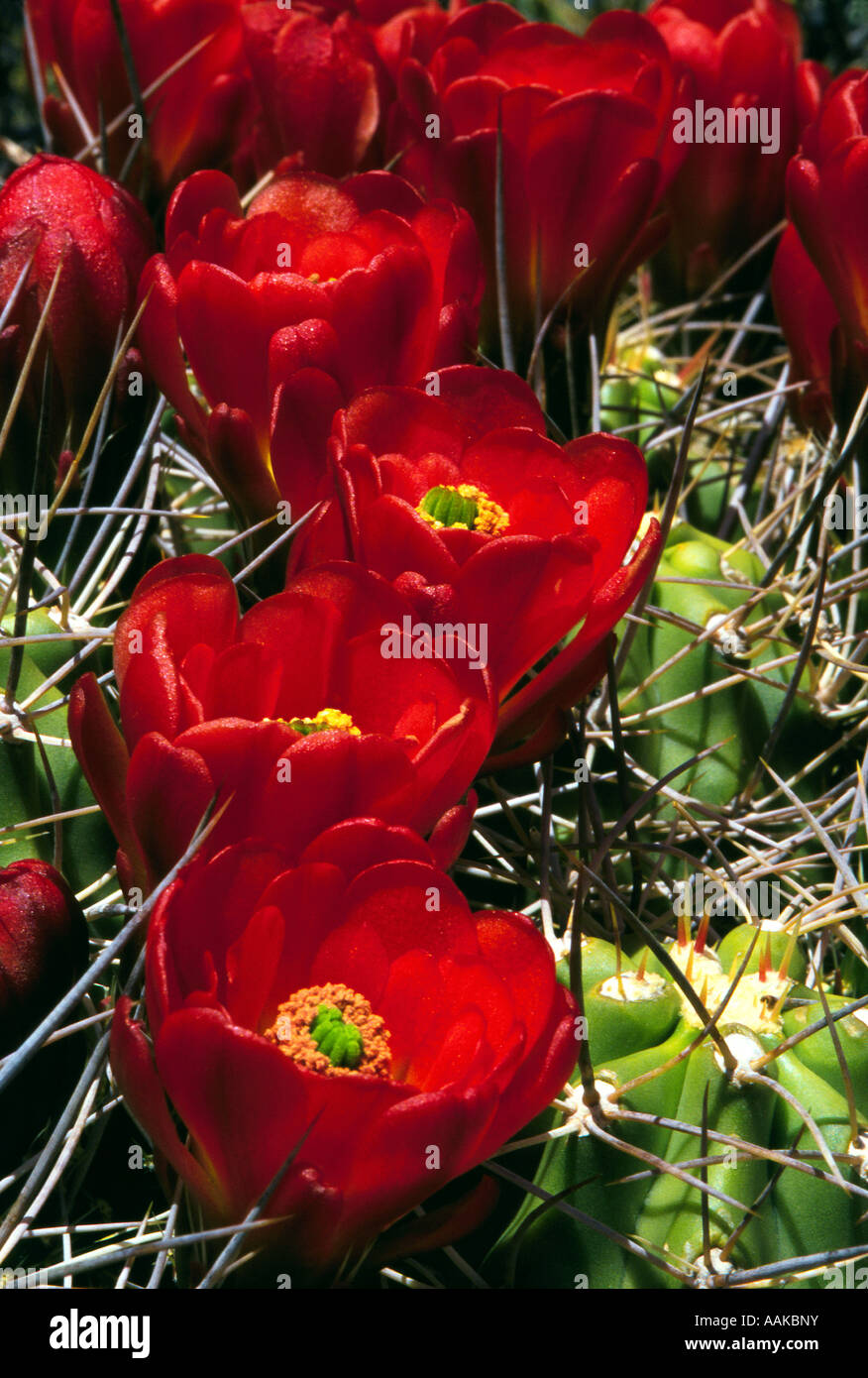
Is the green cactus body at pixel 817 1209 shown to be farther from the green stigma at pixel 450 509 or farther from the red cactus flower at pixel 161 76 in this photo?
the red cactus flower at pixel 161 76

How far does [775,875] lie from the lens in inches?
32.8

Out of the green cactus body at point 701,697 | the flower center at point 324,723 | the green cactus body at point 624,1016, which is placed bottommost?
the green cactus body at point 624,1016

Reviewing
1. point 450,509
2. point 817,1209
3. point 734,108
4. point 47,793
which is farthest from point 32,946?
point 734,108


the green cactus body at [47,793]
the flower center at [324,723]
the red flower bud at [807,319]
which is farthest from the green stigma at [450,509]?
the red flower bud at [807,319]

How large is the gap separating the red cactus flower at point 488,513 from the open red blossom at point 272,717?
0.04m

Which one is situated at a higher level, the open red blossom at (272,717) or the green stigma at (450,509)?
the green stigma at (450,509)

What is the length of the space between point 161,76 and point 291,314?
0.46 m

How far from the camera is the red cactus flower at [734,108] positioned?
114 cm

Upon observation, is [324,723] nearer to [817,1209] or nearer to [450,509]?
[450,509]

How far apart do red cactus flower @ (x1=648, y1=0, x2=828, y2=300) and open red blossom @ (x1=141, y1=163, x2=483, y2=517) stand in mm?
426

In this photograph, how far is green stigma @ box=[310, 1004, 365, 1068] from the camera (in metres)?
0.53

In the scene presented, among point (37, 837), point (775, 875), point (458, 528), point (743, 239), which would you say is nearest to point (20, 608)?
point (37, 837)

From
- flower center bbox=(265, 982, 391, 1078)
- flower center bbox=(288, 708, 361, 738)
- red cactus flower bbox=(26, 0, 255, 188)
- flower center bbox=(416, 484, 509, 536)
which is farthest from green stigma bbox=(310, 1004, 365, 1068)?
red cactus flower bbox=(26, 0, 255, 188)

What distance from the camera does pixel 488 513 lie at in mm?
672
